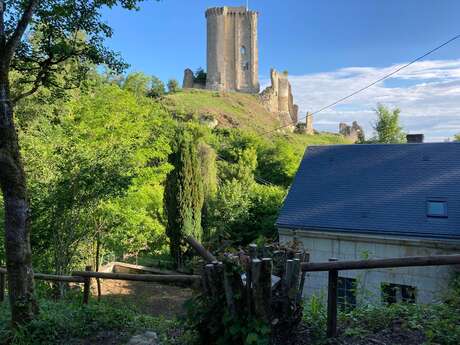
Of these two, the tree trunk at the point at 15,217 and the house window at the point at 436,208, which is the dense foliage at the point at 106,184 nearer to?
the tree trunk at the point at 15,217

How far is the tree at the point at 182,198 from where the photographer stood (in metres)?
19.5

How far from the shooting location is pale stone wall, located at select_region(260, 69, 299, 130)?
3258 inches

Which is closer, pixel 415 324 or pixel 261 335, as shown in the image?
pixel 261 335

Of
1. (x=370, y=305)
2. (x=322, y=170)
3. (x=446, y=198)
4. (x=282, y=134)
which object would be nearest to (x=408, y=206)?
(x=446, y=198)

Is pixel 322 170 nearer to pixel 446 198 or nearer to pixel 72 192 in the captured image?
pixel 446 198

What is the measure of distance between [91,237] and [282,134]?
62.6 metres

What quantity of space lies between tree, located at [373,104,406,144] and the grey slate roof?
90.0 feet

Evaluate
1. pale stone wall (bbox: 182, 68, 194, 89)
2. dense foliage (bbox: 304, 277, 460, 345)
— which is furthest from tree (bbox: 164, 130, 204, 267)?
pale stone wall (bbox: 182, 68, 194, 89)

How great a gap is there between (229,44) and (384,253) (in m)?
70.4

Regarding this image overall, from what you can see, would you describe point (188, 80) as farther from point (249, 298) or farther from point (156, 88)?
point (249, 298)

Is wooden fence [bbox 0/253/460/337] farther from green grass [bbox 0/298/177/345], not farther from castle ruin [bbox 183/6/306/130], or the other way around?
castle ruin [bbox 183/6/306/130]

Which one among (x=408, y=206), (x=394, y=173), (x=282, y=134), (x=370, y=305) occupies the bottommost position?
(x=370, y=305)

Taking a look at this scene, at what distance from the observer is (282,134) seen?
72438 mm

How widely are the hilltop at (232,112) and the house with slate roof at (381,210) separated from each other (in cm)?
4438
